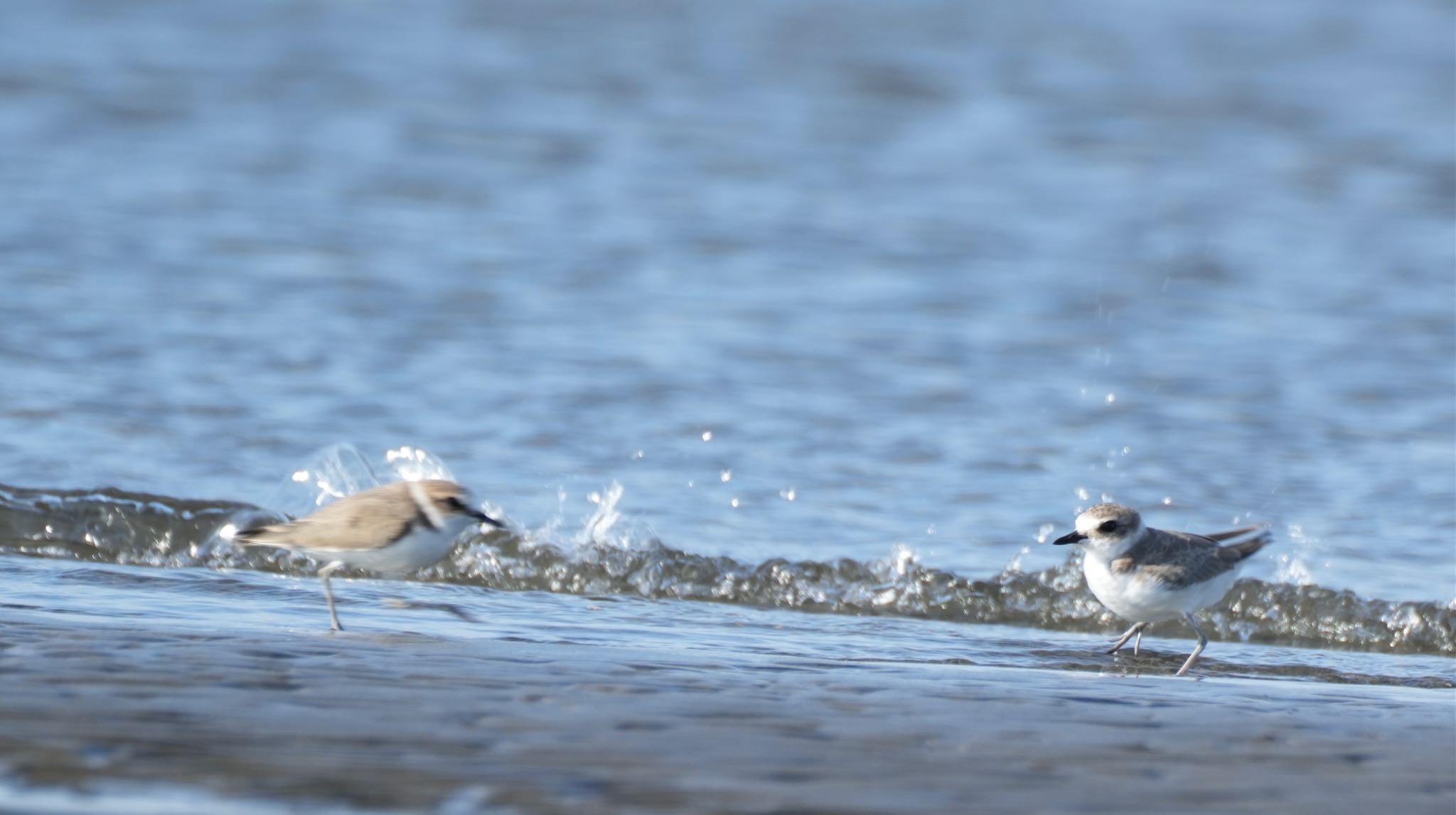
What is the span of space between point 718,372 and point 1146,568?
199 inches

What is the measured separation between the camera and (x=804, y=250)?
1510cm

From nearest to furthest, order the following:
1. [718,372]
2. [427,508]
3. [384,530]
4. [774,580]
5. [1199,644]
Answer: [384,530] < [427,508] < [1199,644] < [774,580] < [718,372]

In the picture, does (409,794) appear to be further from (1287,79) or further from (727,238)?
(1287,79)

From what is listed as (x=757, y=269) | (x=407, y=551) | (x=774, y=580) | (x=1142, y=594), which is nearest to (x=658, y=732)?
(x=407, y=551)

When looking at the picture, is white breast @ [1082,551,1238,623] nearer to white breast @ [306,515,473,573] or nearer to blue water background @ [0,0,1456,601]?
blue water background @ [0,0,1456,601]

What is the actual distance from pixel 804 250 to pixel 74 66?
381 inches

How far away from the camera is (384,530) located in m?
6.68

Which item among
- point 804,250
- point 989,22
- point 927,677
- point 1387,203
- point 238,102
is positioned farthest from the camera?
point 989,22

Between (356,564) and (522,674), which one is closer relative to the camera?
(522,674)

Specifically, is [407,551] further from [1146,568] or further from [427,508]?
[1146,568]

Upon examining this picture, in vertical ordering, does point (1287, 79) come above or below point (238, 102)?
above

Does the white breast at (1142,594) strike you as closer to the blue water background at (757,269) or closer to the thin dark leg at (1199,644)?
the thin dark leg at (1199,644)

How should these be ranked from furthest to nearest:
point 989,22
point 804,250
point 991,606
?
point 989,22 < point 804,250 < point 991,606

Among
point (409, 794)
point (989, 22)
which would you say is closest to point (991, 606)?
point (409, 794)
